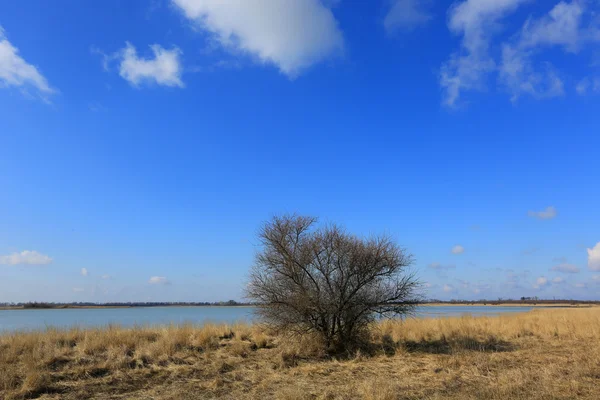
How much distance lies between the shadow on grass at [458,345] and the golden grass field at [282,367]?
4 centimetres

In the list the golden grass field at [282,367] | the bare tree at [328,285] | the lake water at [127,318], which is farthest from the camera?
the lake water at [127,318]

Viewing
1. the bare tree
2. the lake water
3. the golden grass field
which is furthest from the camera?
the lake water

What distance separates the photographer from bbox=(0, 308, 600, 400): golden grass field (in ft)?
29.7

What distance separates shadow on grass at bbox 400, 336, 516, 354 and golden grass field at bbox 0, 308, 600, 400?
4cm

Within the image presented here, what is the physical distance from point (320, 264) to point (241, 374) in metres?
5.19

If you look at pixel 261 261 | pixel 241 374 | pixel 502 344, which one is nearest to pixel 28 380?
pixel 241 374

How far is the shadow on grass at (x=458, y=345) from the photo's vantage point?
50.6ft

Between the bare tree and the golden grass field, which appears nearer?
the golden grass field

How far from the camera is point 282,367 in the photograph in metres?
12.4

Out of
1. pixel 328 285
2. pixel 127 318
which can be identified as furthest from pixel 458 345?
pixel 127 318

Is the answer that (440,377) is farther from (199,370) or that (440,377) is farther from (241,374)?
(199,370)

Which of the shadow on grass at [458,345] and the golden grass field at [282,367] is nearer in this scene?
the golden grass field at [282,367]

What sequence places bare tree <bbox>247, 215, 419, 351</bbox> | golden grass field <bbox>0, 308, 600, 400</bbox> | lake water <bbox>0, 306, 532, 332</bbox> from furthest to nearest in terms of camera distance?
lake water <bbox>0, 306, 532, 332</bbox>, bare tree <bbox>247, 215, 419, 351</bbox>, golden grass field <bbox>0, 308, 600, 400</bbox>

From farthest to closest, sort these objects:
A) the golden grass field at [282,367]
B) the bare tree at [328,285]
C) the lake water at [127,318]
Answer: the lake water at [127,318] < the bare tree at [328,285] < the golden grass field at [282,367]
